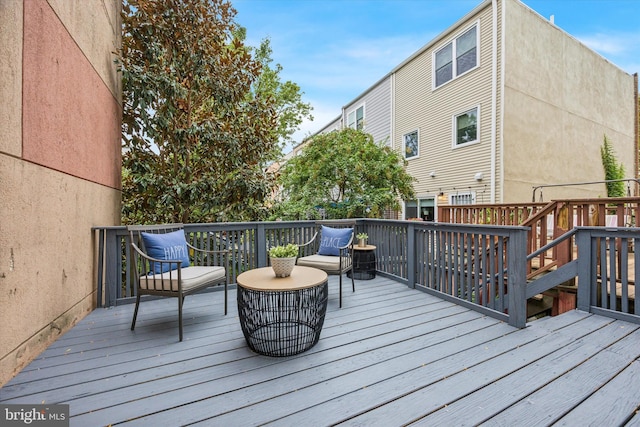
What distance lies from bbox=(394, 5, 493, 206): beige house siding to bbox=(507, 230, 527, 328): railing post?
18.0 feet

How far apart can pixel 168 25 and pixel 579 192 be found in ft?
38.6

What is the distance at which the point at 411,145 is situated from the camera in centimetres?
1034

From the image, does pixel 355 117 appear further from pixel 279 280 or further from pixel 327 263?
pixel 279 280

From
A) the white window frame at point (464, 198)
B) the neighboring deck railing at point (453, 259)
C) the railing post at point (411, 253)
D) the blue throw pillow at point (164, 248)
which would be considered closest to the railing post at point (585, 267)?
the neighboring deck railing at point (453, 259)

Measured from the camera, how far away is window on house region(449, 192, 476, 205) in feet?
26.8

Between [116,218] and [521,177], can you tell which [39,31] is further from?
[521,177]

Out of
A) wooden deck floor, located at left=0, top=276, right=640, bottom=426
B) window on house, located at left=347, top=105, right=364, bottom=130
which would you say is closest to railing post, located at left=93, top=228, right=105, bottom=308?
wooden deck floor, located at left=0, top=276, right=640, bottom=426

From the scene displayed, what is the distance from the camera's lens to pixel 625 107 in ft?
35.6

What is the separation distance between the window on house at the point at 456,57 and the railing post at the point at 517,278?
281 inches

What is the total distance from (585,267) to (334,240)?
2786 mm

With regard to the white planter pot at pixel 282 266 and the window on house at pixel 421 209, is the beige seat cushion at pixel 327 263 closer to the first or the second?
the white planter pot at pixel 282 266

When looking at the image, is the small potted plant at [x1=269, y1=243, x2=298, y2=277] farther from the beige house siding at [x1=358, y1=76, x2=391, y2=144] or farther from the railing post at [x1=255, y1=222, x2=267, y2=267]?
the beige house siding at [x1=358, y1=76, x2=391, y2=144]

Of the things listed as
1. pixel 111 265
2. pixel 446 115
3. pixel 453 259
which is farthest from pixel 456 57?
pixel 111 265

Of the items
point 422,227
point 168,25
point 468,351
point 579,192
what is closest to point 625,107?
point 579,192
